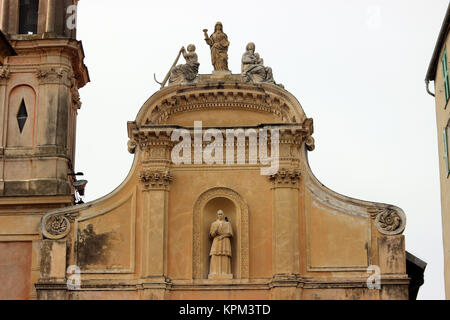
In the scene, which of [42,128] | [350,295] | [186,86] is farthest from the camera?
[42,128]

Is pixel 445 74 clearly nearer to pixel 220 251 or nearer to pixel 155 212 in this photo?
pixel 220 251

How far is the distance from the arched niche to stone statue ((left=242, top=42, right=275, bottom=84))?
10.6 ft

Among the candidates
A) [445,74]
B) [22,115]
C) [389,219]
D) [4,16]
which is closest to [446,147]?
[445,74]

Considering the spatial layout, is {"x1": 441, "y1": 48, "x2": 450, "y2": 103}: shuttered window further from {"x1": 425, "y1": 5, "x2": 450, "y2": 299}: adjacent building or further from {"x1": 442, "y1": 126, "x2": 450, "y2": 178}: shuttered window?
{"x1": 442, "y1": 126, "x2": 450, "y2": 178}: shuttered window

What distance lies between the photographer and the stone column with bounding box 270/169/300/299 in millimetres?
30328

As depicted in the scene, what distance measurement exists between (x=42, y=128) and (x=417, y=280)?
11.7 m

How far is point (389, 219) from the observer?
1216 inches

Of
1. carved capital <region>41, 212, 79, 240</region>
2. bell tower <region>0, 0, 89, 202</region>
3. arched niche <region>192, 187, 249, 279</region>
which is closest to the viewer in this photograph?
arched niche <region>192, 187, 249, 279</region>

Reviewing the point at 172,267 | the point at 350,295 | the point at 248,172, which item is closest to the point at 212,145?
the point at 248,172

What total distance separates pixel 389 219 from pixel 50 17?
40.2ft

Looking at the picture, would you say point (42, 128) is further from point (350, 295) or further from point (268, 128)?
point (350, 295)

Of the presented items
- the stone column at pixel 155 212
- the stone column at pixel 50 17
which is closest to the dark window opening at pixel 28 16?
the stone column at pixel 50 17

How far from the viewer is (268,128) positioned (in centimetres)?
3175

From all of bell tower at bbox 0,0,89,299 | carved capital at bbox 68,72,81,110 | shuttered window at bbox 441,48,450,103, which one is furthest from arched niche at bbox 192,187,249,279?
carved capital at bbox 68,72,81,110
